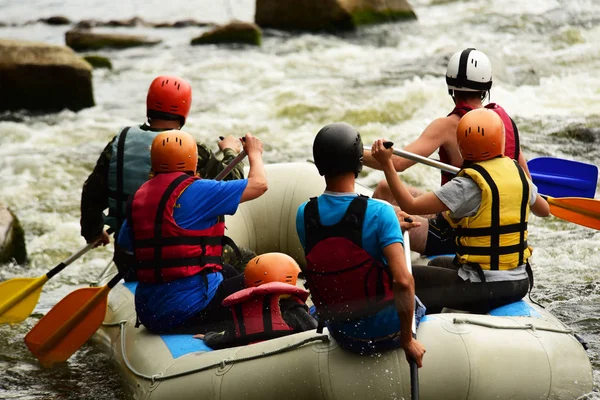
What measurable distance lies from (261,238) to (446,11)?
11.3 metres

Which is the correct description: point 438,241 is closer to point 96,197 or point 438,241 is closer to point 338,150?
point 338,150

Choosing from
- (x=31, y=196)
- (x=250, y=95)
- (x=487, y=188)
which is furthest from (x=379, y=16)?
(x=487, y=188)

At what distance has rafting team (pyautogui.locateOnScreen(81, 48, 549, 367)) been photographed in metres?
3.39

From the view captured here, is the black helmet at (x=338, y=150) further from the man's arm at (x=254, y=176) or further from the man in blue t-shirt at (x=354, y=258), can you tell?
the man's arm at (x=254, y=176)

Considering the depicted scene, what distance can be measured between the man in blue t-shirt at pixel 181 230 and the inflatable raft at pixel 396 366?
0.18 meters

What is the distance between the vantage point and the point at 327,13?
48.2 ft

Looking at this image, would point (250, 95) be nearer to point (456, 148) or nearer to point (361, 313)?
point (456, 148)

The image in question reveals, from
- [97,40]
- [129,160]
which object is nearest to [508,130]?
[129,160]

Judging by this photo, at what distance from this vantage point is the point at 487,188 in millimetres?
3770

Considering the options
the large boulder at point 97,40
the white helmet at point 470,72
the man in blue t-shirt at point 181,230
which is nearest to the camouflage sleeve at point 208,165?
the man in blue t-shirt at point 181,230

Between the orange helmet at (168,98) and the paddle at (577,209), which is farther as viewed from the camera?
the paddle at (577,209)

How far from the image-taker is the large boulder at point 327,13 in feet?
48.2

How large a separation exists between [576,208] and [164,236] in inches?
85.3

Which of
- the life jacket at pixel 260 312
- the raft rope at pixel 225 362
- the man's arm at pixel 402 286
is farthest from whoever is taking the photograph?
the life jacket at pixel 260 312
